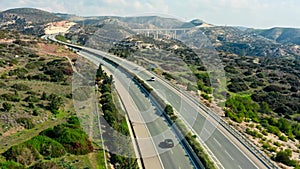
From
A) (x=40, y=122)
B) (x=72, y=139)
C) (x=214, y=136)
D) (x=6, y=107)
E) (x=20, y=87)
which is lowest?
(x=214, y=136)

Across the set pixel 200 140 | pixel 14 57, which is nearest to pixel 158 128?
pixel 200 140

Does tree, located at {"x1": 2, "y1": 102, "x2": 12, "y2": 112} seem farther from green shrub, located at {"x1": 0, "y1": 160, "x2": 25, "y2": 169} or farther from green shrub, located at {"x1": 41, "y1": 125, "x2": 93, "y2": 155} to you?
green shrub, located at {"x1": 0, "y1": 160, "x2": 25, "y2": 169}

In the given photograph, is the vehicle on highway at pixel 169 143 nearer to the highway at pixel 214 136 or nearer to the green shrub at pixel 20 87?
the highway at pixel 214 136

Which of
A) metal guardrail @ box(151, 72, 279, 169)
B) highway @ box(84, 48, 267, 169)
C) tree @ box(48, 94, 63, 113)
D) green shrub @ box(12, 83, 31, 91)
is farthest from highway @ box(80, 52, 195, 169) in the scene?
green shrub @ box(12, 83, 31, 91)

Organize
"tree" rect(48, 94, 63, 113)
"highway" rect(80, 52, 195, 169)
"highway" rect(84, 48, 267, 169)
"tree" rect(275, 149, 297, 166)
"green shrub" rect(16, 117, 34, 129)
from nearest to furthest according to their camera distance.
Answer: "highway" rect(80, 52, 195, 169), "highway" rect(84, 48, 267, 169), "tree" rect(275, 149, 297, 166), "green shrub" rect(16, 117, 34, 129), "tree" rect(48, 94, 63, 113)

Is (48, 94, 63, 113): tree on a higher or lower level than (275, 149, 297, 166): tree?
higher

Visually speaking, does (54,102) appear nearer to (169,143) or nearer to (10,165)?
(169,143)

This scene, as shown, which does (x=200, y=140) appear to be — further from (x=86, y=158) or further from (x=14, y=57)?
(x=14, y=57)

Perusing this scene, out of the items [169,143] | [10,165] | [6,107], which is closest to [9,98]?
[6,107]

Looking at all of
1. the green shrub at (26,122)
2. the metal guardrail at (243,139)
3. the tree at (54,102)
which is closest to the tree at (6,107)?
the green shrub at (26,122)
